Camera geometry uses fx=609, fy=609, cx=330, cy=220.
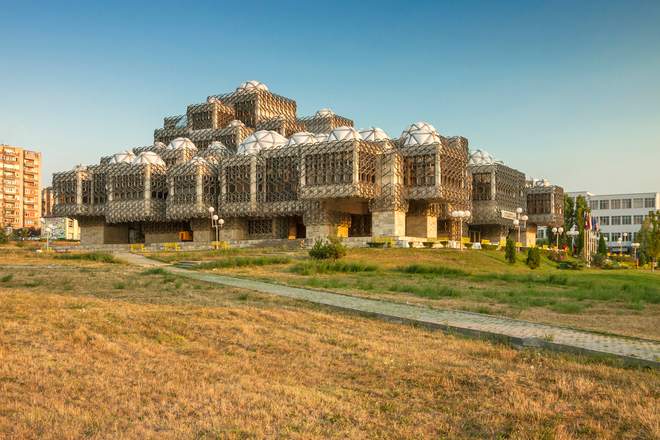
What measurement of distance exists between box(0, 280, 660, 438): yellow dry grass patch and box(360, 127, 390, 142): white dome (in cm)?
6175

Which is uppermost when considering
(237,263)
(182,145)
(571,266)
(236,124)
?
(236,124)

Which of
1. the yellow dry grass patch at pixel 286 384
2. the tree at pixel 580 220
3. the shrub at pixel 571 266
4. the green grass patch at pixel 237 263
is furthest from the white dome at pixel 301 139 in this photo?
the yellow dry grass patch at pixel 286 384

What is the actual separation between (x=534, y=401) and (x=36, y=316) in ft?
33.3

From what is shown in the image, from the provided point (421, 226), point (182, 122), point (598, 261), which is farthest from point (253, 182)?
point (598, 261)

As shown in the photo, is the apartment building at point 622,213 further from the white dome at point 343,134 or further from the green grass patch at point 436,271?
the green grass patch at point 436,271

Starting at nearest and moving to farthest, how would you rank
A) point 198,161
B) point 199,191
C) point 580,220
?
1. point 199,191
2. point 198,161
3. point 580,220

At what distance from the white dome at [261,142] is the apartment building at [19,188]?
8153cm

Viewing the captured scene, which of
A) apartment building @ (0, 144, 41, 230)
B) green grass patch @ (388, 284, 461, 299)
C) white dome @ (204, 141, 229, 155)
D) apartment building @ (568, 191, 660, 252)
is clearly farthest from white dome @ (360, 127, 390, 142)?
apartment building @ (0, 144, 41, 230)

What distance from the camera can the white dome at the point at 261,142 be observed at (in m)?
75.1

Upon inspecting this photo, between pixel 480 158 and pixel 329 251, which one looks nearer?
pixel 329 251

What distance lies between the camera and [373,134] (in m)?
74.2

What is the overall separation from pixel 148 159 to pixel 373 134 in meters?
29.4

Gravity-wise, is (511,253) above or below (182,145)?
below

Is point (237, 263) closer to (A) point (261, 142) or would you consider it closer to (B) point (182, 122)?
(A) point (261, 142)
